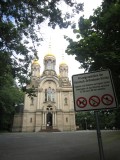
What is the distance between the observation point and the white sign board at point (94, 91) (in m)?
3.03

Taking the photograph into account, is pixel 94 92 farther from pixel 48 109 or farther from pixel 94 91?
pixel 48 109

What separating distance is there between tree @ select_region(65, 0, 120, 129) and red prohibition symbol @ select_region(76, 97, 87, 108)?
4.79 metres

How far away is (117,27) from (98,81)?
189 inches

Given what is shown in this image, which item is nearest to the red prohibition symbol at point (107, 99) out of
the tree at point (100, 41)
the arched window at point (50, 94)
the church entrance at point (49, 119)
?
the tree at point (100, 41)

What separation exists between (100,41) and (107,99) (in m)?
5.50

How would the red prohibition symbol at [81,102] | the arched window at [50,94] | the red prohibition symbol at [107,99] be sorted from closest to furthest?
1. the red prohibition symbol at [107,99]
2. the red prohibition symbol at [81,102]
3. the arched window at [50,94]

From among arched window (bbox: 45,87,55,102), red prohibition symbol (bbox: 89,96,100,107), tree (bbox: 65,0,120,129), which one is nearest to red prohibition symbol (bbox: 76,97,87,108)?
red prohibition symbol (bbox: 89,96,100,107)

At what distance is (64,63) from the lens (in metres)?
59.2

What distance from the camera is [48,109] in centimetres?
4672

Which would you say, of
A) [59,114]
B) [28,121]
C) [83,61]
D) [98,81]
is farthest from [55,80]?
[98,81]

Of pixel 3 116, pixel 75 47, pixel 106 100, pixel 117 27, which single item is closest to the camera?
pixel 106 100

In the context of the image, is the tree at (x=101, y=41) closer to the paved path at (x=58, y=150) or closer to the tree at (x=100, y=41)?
the tree at (x=100, y=41)

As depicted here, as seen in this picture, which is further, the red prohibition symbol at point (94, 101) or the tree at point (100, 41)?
the tree at point (100, 41)

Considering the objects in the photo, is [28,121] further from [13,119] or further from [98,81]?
[98,81]
